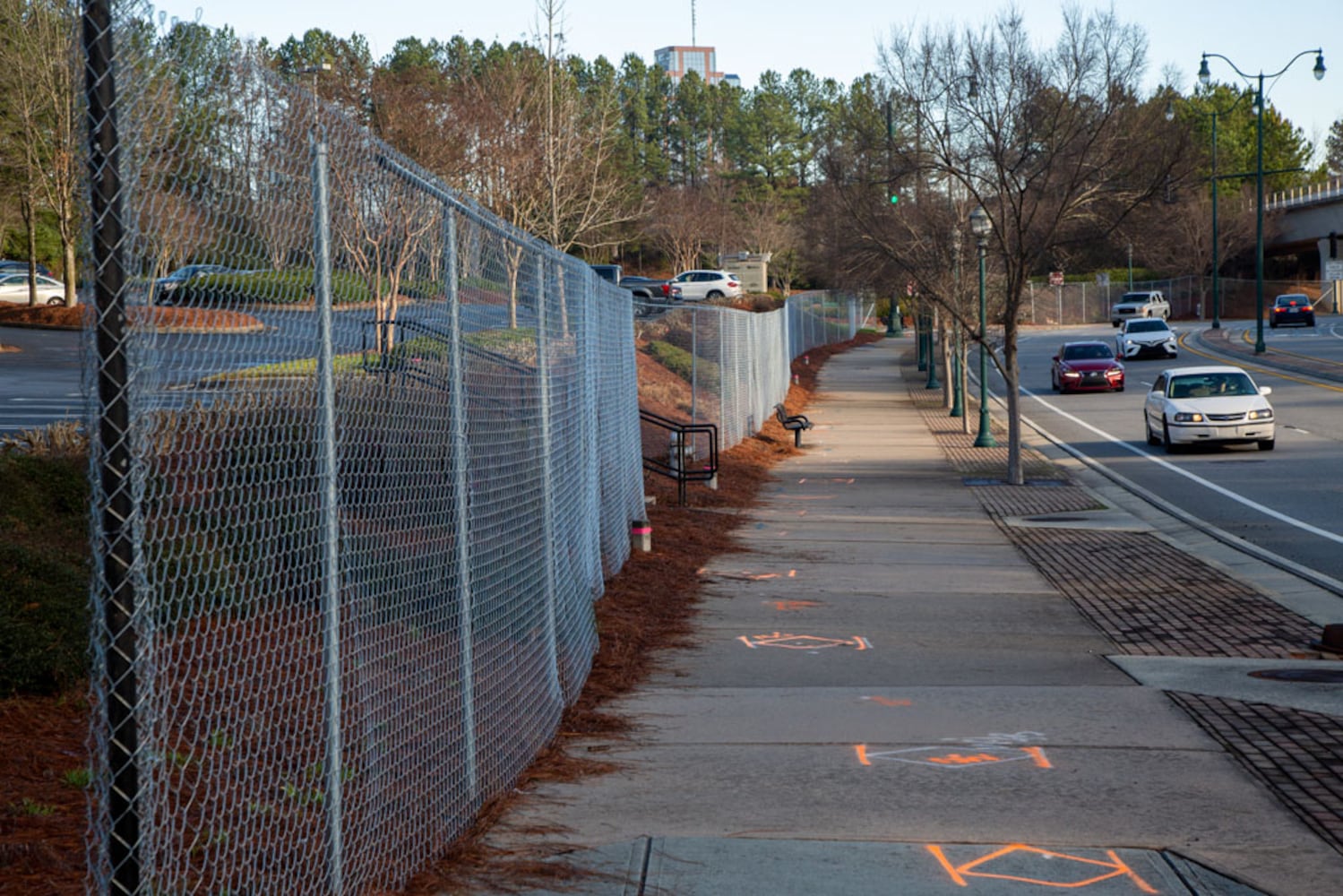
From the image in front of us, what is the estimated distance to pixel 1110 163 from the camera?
2075cm

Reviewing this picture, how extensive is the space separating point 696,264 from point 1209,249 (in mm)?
40063

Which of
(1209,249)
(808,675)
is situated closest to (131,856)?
(808,675)

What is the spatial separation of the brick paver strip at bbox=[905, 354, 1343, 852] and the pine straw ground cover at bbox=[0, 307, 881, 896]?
316 cm

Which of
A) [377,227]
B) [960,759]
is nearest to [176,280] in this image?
[377,227]

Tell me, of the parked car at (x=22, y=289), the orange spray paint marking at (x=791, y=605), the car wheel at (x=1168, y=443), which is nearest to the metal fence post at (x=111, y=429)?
the orange spray paint marking at (x=791, y=605)

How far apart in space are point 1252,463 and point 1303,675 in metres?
14.7

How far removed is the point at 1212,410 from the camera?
23875mm

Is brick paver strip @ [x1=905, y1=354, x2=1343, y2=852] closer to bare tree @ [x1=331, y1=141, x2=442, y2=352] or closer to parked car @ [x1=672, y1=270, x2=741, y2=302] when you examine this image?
bare tree @ [x1=331, y1=141, x2=442, y2=352]

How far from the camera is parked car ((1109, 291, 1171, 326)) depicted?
7525 cm

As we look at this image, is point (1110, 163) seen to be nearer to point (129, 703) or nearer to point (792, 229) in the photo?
point (129, 703)

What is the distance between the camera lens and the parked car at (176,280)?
124 inches

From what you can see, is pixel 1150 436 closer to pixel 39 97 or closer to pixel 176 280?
pixel 39 97

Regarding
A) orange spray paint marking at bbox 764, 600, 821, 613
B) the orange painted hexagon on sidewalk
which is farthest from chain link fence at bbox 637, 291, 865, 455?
the orange painted hexagon on sidewalk

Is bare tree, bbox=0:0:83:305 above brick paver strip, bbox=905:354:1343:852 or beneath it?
above
